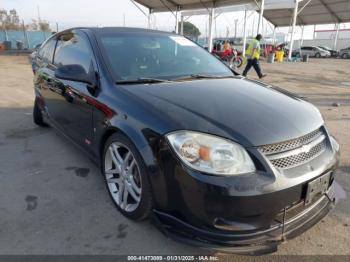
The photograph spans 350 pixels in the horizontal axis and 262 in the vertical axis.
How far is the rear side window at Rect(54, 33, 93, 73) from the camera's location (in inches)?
123

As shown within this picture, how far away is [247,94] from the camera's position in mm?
2727

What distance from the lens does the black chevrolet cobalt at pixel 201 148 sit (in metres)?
1.92

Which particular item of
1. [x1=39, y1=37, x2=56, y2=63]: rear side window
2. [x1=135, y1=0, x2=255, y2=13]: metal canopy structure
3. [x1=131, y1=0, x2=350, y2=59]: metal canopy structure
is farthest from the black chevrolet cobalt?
[x1=135, y1=0, x2=255, y2=13]: metal canopy structure

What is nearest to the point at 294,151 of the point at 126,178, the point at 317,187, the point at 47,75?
the point at 317,187

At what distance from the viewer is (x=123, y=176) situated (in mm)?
2646

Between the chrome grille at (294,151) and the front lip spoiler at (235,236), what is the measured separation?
1.29 feet

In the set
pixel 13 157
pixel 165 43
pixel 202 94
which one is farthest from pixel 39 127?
pixel 202 94

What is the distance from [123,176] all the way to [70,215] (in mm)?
594

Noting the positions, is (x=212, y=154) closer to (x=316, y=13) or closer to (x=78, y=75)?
(x=78, y=75)

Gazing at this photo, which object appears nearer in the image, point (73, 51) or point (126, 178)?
point (126, 178)

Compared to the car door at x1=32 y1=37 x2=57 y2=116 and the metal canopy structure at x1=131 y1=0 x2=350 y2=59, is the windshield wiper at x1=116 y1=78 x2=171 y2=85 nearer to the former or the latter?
the car door at x1=32 y1=37 x2=57 y2=116

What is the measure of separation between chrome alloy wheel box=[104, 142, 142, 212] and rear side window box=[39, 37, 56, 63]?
7.48 feet

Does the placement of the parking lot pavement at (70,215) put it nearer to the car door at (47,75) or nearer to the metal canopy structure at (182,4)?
the car door at (47,75)

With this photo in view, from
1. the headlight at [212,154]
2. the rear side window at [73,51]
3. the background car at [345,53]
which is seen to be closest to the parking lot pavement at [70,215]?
the headlight at [212,154]
